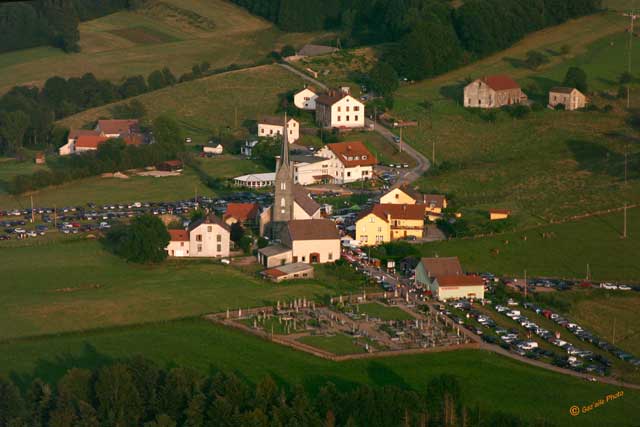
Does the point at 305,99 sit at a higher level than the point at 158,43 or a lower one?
lower

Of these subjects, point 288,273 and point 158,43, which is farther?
point 158,43

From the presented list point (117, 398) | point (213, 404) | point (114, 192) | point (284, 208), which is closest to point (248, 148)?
point (114, 192)

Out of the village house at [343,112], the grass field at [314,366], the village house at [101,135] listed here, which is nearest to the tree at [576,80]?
the village house at [343,112]

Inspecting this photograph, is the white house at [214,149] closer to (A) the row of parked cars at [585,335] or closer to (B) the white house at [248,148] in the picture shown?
(B) the white house at [248,148]

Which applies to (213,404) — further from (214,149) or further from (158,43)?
(158,43)

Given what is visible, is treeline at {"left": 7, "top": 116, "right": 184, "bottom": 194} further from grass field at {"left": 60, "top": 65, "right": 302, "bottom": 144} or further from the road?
the road

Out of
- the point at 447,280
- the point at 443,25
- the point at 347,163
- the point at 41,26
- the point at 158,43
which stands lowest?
the point at 447,280
